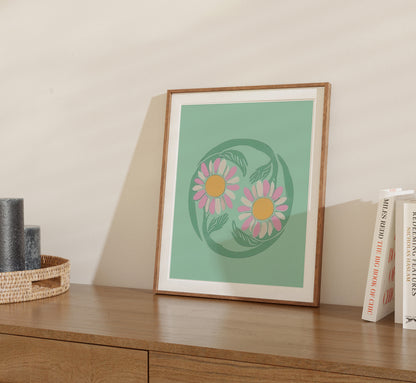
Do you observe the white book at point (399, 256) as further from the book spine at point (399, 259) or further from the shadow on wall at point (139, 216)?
the shadow on wall at point (139, 216)

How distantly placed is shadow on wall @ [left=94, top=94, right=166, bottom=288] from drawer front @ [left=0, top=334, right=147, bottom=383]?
0.46 metres

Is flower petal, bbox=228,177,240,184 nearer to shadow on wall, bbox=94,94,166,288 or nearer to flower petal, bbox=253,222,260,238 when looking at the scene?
flower petal, bbox=253,222,260,238

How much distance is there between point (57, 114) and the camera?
1.63 metres

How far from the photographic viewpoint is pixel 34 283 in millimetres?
1480

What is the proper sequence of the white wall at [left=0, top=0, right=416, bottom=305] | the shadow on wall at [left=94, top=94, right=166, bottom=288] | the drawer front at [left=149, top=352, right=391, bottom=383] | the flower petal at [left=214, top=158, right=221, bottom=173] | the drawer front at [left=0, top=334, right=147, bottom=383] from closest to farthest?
the drawer front at [left=149, top=352, right=391, bottom=383]
the drawer front at [left=0, top=334, right=147, bottom=383]
the white wall at [left=0, top=0, right=416, bottom=305]
the flower petal at [left=214, top=158, right=221, bottom=173]
the shadow on wall at [left=94, top=94, right=166, bottom=288]

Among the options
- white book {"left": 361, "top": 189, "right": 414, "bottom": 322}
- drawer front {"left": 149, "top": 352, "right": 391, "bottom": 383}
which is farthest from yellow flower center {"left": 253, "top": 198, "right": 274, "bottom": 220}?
drawer front {"left": 149, "top": 352, "right": 391, "bottom": 383}

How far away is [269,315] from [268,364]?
280 millimetres

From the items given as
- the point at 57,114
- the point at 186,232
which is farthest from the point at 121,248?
the point at 57,114

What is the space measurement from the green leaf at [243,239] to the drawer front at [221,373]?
0.43 meters

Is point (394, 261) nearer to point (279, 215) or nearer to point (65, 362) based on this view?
point (279, 215)

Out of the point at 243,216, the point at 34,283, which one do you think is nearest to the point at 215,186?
the point at 243,216

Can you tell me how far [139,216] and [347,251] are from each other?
22.3 inches

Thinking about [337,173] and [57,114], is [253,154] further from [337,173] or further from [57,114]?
[57,114]

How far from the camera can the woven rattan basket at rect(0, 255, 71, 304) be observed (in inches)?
52.0
